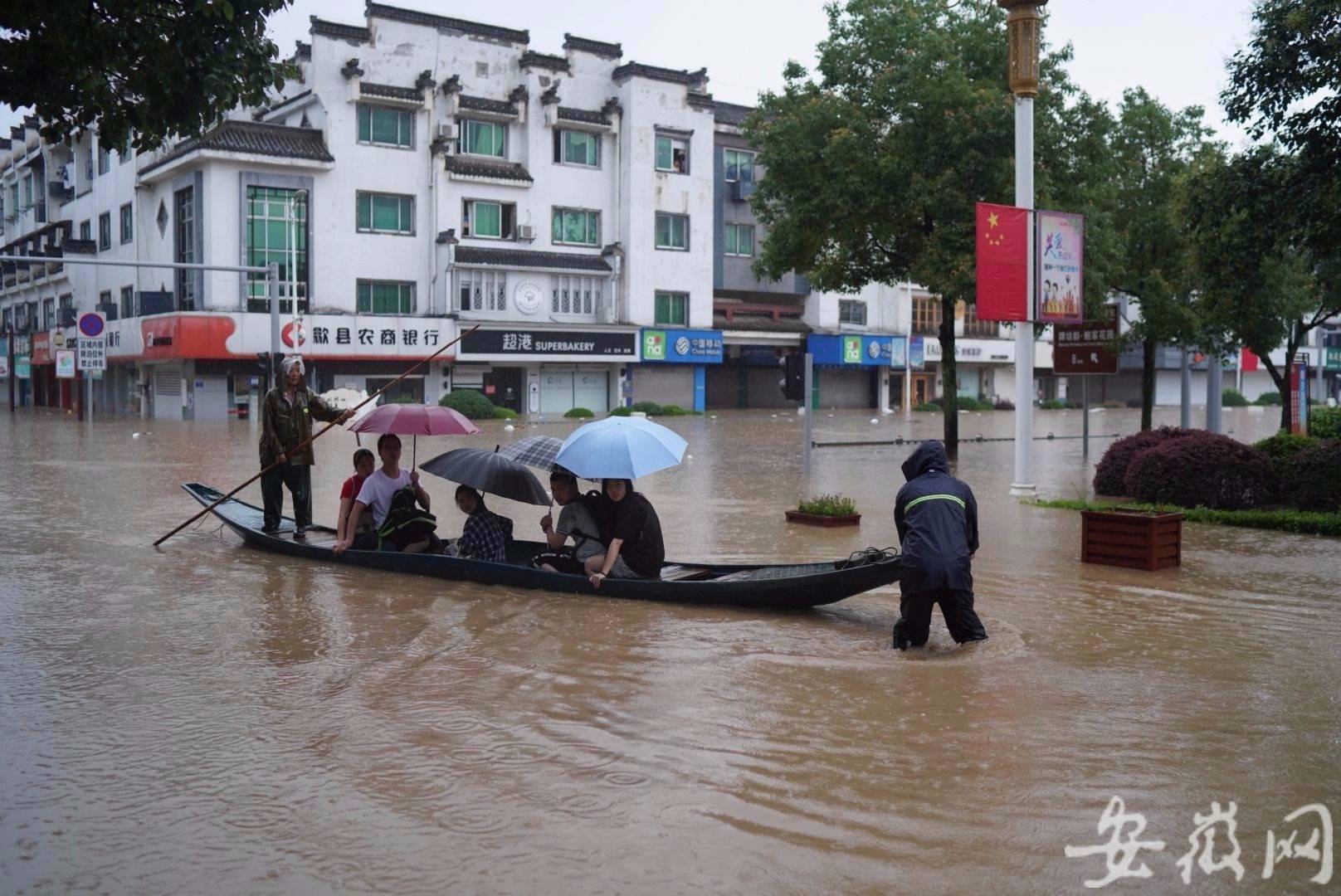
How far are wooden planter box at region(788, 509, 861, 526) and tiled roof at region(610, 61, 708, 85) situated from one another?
40.4 m

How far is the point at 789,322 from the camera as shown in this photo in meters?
60.8

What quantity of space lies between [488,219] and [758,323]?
15.2 metres

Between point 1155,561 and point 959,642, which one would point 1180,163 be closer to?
point 1155,561

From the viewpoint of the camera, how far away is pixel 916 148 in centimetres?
2459

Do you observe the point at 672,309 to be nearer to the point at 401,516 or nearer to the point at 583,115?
the point at 583,115

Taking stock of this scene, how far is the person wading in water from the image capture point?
1362cm

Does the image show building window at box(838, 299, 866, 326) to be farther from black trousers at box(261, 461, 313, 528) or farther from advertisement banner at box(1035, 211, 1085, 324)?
black trousers at box(261, 461, 313, 528)

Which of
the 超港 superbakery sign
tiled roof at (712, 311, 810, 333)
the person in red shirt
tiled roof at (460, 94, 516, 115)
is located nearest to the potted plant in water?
the person in red shirt

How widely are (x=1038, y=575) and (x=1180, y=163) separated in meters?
19.1

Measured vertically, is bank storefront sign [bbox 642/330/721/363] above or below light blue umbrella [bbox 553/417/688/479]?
above

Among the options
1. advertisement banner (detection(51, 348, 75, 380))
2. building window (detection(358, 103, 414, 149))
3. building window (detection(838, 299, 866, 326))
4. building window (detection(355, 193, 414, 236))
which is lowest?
advertisement banner (detection(51, 348, 75, 380))

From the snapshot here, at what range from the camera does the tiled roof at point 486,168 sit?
48562 millimetres

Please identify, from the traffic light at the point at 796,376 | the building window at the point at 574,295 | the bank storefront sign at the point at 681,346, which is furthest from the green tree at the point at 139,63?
the bank storefront sign at the point at 681,346

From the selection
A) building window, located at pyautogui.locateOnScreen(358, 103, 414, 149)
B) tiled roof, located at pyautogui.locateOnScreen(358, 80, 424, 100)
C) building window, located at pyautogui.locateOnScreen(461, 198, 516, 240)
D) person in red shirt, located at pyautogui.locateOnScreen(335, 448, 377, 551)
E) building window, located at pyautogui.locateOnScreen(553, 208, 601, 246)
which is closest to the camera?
person in red shirt, located at pyautogui.locateOnScreen(335, 448, 377, 551)
